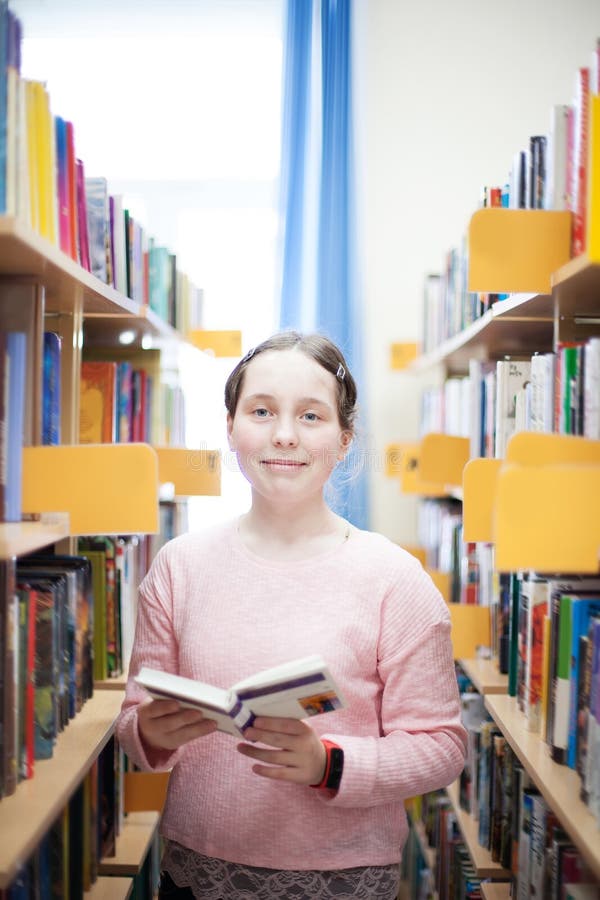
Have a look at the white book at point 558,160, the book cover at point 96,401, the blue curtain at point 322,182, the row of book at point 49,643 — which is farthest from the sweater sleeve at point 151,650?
the blue curtain at point 322,182

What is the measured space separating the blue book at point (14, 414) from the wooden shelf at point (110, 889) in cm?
91

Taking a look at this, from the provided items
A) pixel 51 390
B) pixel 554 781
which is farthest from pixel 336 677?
pixel 51 390

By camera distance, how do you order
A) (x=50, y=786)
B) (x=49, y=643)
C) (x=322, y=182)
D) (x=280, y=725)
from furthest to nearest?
(x=322, y=182) < (x=49, y=643) < (x=50, y=786) < (x=280, y=725)

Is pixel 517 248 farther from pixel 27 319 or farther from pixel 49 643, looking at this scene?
pixel 49 643

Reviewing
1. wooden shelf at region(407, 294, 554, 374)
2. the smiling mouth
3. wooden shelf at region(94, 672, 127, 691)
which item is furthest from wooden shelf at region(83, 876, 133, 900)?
wooden shelf at region(407, 294, 554, 374)

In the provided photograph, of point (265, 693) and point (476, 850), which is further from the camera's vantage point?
point (476, 850)

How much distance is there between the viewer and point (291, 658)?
119 centimetres

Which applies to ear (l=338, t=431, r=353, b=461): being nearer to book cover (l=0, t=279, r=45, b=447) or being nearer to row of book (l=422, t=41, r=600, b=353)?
row of book (l=422, t=41, r=600, b=353)

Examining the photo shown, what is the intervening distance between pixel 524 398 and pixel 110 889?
136 centimetres

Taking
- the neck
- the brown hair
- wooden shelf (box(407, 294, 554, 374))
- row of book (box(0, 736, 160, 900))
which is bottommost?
row of book (box(0, 736, 160, 900))

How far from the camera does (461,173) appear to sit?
3.25m

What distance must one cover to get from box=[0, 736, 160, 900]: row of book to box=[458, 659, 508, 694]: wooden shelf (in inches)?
32.1

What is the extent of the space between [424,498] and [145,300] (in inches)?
59.4

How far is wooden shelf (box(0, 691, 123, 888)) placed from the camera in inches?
39.2
